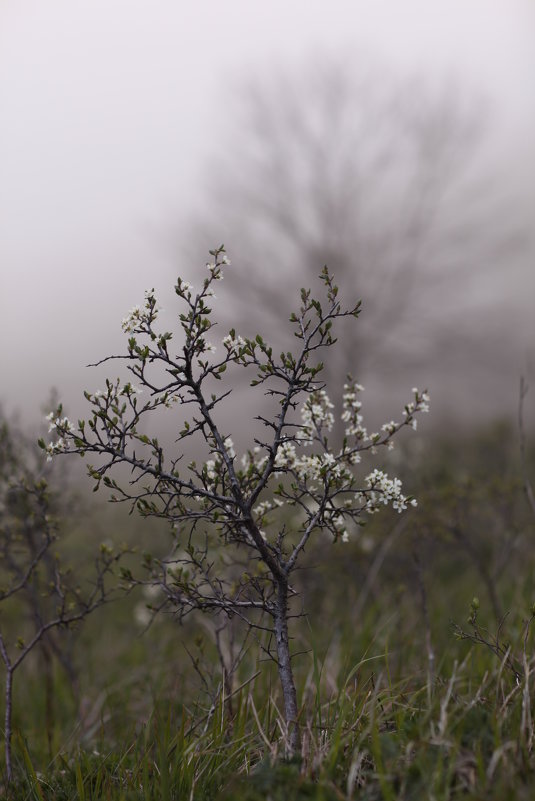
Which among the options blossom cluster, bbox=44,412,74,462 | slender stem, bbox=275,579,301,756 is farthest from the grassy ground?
blossom cluster, bbox=44,412,74,462

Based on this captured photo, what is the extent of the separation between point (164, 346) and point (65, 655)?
3562mm

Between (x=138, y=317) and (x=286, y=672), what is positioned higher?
(x=138, y=317)

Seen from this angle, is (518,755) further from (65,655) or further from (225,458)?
(65,655)

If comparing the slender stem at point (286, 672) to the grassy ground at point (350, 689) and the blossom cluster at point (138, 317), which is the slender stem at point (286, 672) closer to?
the grassy ground at point (350, 689)

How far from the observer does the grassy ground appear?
2.56m

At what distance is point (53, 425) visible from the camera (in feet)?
8.87

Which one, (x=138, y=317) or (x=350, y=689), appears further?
(x=350, y=689)

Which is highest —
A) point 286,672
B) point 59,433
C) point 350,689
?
point 59,433

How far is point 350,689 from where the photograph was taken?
12.9 feet

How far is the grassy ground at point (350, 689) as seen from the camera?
Answer: 256cm

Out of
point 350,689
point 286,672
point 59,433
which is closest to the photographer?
point 59,433

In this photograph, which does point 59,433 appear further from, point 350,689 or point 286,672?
point 350,689

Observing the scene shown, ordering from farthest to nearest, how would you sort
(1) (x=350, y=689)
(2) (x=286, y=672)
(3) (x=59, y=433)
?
(1) (x=350, y=689) → (2) (x=286, y=672) → (3) (x=59, y=433)

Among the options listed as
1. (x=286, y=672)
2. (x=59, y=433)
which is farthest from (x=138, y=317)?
(x=286, y=672)
